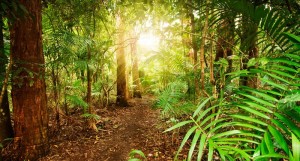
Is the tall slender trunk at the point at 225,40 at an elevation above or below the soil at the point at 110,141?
above

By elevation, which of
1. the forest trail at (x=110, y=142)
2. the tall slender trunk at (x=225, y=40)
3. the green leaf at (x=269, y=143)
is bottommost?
the forest trail at (x=110, y=142)

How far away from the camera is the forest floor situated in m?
3.50

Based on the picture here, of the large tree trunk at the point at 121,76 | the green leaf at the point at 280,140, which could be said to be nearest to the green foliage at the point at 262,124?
the green leaf at the point at 280,140

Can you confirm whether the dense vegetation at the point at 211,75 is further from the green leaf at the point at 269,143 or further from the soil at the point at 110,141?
the soil at the point at 110,141

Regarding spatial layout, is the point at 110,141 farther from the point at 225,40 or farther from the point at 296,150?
the point at 296,150

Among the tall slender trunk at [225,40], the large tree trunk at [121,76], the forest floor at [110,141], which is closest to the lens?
the tall slender trunk at [225,40]

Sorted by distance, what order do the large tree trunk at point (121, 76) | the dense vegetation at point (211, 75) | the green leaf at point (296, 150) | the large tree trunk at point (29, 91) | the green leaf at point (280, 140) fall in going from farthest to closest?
the large tree trunk at point (121, 76)
the large tree trunk at point (29, 91)
the dense vegetation at point (211, 75)
the green leaf at point (280, 140)
the green leaf at point (296, 150)

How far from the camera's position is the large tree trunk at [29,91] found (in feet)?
9.65

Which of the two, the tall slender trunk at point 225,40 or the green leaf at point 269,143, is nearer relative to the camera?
the green leaf at point 269,143

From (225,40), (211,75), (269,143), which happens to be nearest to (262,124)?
(269,143)

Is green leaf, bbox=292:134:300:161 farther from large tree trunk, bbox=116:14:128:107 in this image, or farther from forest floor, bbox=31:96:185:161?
large tree trunk, bbox=116:14:128:107

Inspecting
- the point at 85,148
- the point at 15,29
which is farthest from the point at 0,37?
the point at 85,148

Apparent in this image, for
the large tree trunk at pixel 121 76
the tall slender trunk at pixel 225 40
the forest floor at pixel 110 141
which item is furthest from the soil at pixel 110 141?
the large tree trunk at pixel 121 76

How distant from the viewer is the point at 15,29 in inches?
115
